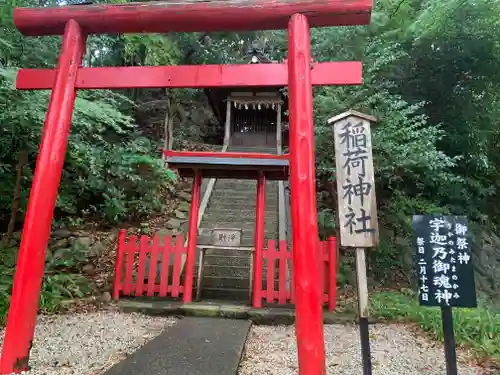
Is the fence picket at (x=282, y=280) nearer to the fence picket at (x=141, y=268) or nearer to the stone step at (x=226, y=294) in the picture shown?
the stone step at (x=226, y=294)

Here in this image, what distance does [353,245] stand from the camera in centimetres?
302

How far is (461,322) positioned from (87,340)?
4.78m

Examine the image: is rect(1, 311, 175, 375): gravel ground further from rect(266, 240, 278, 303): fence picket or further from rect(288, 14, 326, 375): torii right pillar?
rect(288, 14, 326, 375): torii right pillar

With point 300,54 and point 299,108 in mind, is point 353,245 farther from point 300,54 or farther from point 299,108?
point 300,54

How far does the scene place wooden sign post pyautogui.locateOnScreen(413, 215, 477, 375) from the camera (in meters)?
2.87

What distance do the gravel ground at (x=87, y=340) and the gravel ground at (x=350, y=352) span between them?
1.32m

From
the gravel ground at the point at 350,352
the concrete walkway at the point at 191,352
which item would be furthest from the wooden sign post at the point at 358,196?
the concrete walkway at the point at 191,352

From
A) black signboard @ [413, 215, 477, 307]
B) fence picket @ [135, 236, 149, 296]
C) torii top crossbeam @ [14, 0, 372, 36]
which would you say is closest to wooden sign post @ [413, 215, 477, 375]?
black signboard @ [413, 215, 477, 307]

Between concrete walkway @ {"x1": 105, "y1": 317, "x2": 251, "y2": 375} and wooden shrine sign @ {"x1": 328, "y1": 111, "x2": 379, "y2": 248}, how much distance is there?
5.34ft

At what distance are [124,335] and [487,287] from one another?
8956 mm

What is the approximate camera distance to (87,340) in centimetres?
407

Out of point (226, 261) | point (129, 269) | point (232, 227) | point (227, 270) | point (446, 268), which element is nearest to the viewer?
point (446, 268)

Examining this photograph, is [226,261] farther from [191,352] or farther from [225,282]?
[191,352]

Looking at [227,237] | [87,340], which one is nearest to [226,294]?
[227,237]
